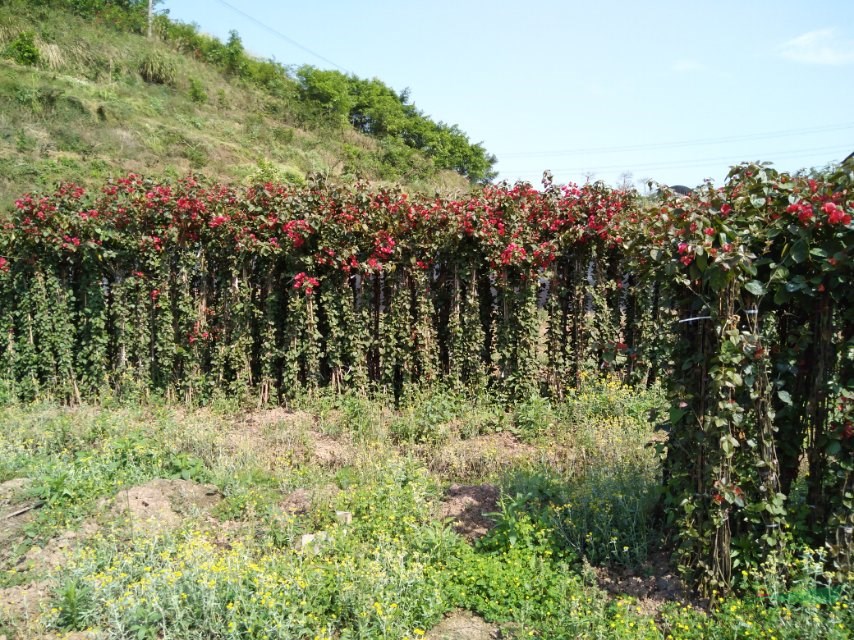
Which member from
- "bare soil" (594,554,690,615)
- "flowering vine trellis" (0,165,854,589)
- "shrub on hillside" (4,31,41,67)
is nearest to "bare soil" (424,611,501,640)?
"bare soil" (594,554,690,615)

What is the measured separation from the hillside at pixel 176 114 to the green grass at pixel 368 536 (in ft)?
27.5

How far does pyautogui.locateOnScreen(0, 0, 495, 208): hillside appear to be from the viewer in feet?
79.7

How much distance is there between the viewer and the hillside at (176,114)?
24.3 metres

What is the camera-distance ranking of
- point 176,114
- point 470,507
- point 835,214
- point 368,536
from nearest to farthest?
1. point 835,214
2. point 368,536
3. point 470,507
4. point 176,114

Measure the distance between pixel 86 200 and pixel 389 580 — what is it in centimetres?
812

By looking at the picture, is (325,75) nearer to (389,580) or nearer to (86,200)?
(86,200)

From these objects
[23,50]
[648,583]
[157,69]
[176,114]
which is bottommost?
[648,583]

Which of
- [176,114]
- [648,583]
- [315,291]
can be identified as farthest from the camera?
→ [176,114]

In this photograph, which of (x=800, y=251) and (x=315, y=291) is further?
(x=315, y=291)

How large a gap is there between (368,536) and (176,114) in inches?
Answer: 1214

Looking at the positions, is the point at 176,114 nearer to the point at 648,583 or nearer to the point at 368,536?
the point at 368,536

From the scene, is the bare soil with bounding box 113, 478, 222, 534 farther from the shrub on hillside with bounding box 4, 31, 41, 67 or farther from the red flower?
the shrub on hillside with bounding box 4, 31, 41, 67

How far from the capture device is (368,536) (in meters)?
4.88

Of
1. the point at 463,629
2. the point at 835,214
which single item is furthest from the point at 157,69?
Answer: the point at 835,214
